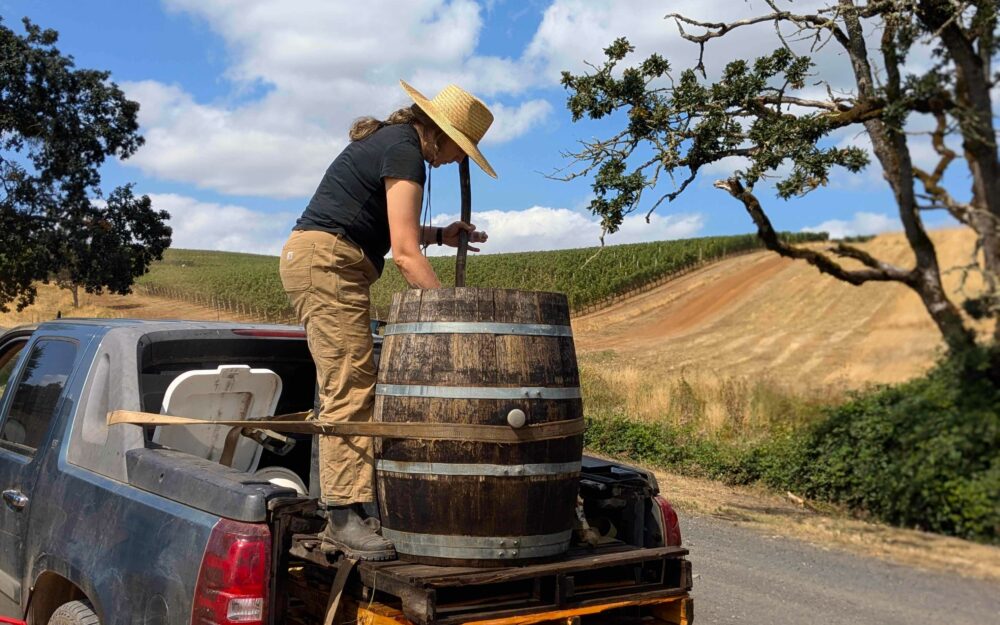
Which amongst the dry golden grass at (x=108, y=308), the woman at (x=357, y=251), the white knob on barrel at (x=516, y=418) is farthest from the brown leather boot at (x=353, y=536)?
the dry golden grass at (x=108, y=308)

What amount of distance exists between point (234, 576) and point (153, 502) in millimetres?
510

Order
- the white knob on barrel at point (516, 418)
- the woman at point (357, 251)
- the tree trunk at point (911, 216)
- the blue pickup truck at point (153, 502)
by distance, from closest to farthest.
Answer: the blue pickup truck at point (153, 502), the white knob on barrel at point (516, 418), the woman at point (357, 251), the tree trunk at point (911, 216)

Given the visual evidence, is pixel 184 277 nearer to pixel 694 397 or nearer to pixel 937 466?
pixel 694 397

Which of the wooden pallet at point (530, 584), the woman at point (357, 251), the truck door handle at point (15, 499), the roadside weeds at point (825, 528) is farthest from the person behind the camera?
the roadside weeds at point (825, 528)

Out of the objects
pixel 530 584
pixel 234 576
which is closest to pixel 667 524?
pixel 530 584

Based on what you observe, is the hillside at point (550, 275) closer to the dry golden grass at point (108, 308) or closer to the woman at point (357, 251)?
the dry golden grass at point (108, 308)

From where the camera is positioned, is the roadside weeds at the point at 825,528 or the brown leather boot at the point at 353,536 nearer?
the brown leather boot at the point at 353,536

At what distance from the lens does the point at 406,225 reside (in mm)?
2957

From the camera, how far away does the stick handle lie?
330 centimetres

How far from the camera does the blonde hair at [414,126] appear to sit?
10.4 ft

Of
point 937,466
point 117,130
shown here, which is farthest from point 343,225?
point 117,130

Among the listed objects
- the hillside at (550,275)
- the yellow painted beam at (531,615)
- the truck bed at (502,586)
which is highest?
the hillside at (550,275)

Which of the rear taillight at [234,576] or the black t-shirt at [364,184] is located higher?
the black t-shirt at [364,184]

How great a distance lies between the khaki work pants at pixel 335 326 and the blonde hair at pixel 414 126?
42 centimetres
